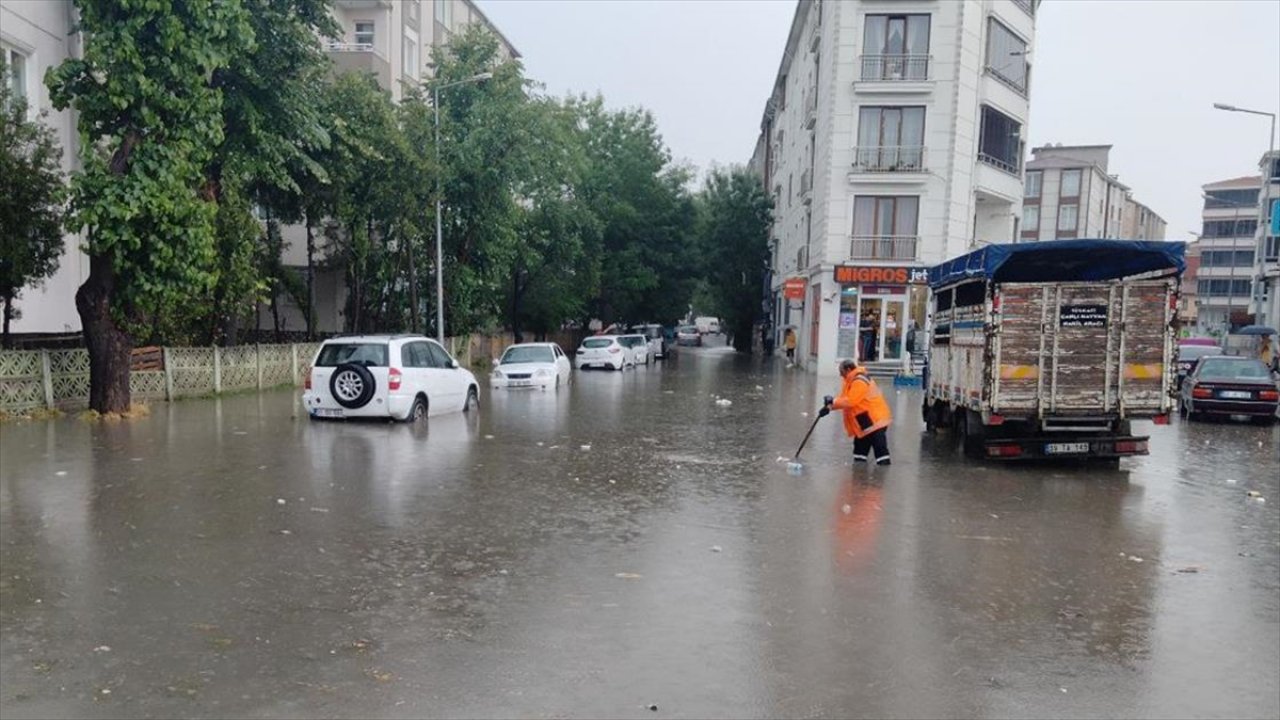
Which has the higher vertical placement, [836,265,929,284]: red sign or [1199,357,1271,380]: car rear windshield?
[836,265,929,284]: red sign

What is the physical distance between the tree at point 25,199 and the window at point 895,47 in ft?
93.1

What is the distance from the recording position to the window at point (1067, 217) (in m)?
75.2

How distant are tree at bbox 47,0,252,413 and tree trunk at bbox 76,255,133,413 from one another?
0.7 inches

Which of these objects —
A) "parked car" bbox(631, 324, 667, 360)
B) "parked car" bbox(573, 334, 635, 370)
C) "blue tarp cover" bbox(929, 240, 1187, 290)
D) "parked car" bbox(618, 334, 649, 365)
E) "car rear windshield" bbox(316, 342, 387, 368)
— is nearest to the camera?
"blue tarp cover" bbox(929, 240, 1187, 290)

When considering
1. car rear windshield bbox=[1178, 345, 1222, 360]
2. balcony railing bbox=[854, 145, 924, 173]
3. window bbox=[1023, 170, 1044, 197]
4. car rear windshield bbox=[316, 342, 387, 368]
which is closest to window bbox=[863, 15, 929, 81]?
balcony railing bbox=[854, 145, 924, 173]

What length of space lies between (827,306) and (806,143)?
35.3ft

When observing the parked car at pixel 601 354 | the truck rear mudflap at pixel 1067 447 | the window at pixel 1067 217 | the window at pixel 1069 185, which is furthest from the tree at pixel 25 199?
the window at pixel 1069 185

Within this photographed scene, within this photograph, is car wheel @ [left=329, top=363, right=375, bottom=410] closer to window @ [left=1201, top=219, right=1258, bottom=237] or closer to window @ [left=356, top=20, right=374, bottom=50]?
window @ [left=356, top=20, right=374, bottom=50]

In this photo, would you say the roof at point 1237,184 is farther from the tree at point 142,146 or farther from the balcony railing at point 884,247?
the tree at point 142,146

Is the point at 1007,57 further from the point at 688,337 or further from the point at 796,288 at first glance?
the point at 688,337

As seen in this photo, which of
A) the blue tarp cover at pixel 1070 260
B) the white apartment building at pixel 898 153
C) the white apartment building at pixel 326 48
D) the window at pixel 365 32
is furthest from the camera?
the window at pixel 365 32

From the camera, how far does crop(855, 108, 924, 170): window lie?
34.8 m

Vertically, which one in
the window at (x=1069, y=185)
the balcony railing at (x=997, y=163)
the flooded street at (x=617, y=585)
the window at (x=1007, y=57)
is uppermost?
the window at (x=1069, y=185)

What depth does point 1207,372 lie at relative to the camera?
21375 mm
